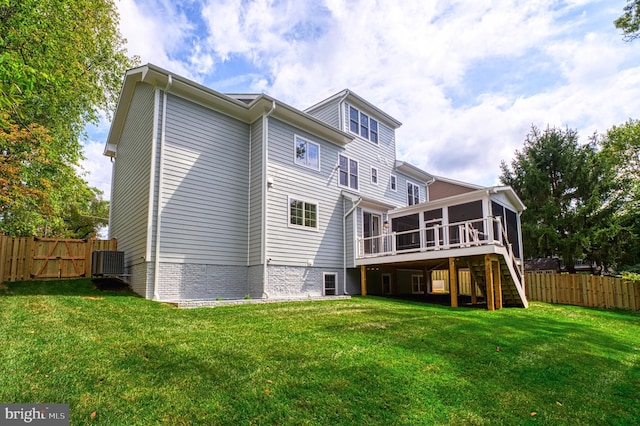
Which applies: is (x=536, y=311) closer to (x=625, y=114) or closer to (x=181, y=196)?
(x=181, y=196)

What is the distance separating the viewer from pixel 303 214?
12.8 meters

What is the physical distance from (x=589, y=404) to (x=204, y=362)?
4520 millimetres

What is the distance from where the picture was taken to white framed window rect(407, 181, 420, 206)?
19.5 metres

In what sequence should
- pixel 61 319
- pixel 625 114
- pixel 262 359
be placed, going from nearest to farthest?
pixel 262 359 → pixel 61 319 → pixel 625 114

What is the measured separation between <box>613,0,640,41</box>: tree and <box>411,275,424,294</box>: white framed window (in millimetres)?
12087

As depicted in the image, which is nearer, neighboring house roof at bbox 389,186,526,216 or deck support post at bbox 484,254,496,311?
deck support post at bbox 484,254,496,311

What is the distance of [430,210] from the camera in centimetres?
1452

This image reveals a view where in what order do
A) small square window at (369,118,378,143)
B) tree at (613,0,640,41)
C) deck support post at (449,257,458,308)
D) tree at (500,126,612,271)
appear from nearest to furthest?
tree at (613,0,640,41) → deck support post at (449,257,458,308) → small square window at (369,118,378,143) → tree at (500,126,612,271)

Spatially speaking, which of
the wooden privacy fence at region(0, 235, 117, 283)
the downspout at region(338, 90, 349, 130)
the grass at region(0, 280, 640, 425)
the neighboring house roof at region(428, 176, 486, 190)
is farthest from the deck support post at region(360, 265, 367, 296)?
the wooden privacy fence at region(0, 235, 117, 283)

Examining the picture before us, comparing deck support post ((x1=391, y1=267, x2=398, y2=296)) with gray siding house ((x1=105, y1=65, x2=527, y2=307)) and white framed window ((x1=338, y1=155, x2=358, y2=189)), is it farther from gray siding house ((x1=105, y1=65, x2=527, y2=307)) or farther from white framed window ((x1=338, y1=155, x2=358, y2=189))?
white framed window ((x1=338, y1=155, x2=358, y2=189))

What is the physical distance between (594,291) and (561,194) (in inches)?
451

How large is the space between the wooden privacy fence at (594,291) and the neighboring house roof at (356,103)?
10.3m

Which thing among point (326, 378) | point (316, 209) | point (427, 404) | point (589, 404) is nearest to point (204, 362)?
point (326, 378)

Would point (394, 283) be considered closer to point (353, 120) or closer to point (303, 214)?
point (303, 214)
